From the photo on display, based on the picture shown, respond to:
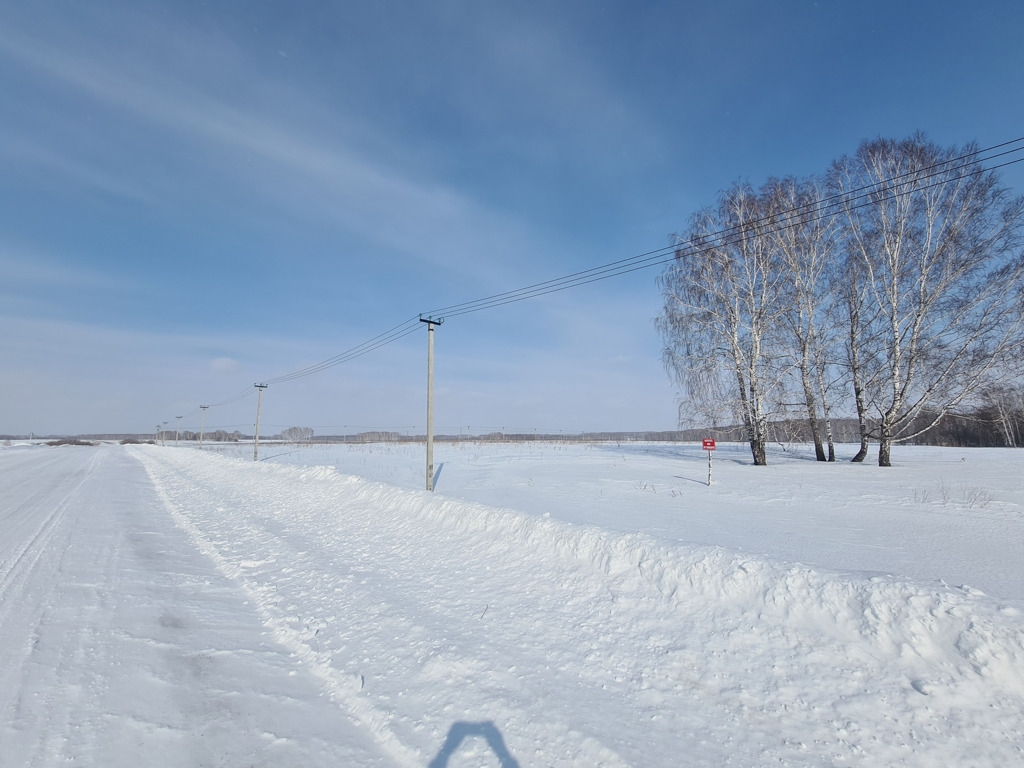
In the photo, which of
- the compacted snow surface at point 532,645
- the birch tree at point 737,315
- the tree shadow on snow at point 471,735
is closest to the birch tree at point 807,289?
the birch tree at point 737,315

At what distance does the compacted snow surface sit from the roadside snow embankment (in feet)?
0.07

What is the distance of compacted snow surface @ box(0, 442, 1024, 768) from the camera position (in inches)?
114

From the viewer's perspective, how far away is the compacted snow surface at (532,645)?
2895mm

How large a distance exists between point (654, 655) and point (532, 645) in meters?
1.10

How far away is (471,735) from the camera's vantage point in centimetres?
300

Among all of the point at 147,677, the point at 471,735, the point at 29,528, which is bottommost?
the point at 471,735

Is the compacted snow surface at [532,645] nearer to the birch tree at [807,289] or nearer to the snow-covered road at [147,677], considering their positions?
the snow-covered road at [147,677]

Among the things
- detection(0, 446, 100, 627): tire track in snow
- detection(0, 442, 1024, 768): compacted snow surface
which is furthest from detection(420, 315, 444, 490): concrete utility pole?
detection(0, 446, 100, 627): tire track in snow

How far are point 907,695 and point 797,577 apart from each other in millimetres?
1263

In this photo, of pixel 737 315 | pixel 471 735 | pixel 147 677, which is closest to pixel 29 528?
pixel 147 677

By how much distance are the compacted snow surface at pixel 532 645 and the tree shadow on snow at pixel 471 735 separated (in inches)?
0.6

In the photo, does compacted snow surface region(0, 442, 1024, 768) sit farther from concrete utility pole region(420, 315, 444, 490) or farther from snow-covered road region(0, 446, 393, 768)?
concrete utility pole region(420, 315, 444, 490)

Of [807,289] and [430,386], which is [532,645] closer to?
[430,386]

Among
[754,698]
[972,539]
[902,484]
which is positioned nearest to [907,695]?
[754,698]
